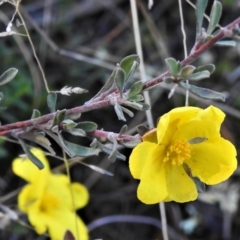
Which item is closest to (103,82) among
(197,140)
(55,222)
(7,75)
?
(55,222)

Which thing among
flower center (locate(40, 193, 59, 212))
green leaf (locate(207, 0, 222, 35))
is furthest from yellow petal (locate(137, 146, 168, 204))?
flower center (locate(40, 193, 59, 212))

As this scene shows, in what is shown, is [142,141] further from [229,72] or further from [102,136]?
[229,72]

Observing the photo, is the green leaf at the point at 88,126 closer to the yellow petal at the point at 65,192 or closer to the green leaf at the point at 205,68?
the green leaf at the point at 205,68

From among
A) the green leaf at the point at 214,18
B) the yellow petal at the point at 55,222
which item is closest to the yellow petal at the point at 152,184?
the green leaf at the point at 214,18

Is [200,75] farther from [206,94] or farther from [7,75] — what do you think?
[7,75]

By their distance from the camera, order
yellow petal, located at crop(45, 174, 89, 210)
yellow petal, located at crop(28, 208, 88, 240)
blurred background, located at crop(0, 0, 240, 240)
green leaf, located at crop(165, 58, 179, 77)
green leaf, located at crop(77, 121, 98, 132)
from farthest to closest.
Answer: blurred background, located at crop(0, 0, 240, 240) → yellow petal, located at crop(45, 174, 89, 210) → yellow petal, located at crop(28, 208, 88, 240) → green leaf, located at crop(77, 121, 98, 132) → green leaf, located at crop(165, 58, 179, 77)

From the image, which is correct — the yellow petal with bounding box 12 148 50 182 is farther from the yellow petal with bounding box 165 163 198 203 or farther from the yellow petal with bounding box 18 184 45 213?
the yellow petal with bounding box 165 163 198 203

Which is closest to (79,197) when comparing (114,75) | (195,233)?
(195,233)
